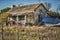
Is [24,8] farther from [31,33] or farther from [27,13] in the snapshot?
[31,33]

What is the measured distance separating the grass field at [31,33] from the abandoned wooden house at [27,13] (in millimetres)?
167

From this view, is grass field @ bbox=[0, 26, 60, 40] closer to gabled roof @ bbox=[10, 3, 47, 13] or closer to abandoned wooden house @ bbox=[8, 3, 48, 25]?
abandoned wooden house @ bbox=[8, 3, 48, 25]

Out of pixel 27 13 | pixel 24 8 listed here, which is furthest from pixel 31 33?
pixel 24 8

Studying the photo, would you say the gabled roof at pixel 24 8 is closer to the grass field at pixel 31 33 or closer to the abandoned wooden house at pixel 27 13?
the abandoned wooden house at pixel 27 13

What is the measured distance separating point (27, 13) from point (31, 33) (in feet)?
1.61

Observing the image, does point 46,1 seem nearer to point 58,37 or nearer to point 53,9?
point 53,9

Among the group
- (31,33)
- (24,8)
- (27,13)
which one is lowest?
(31,33)

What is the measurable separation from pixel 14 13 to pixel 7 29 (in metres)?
0.42

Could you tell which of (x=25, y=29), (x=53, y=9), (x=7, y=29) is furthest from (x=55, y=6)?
(x=7, y=29)

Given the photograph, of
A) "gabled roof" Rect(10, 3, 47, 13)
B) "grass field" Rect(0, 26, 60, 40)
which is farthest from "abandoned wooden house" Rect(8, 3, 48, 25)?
"grass field" Rect(0, 26, 60, 40)

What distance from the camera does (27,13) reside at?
5680 mm

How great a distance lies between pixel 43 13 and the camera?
5621mm

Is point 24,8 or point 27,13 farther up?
point 24,8

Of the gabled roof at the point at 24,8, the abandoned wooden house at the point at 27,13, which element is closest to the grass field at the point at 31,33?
the abandoned wooden house at the point at 27,13
